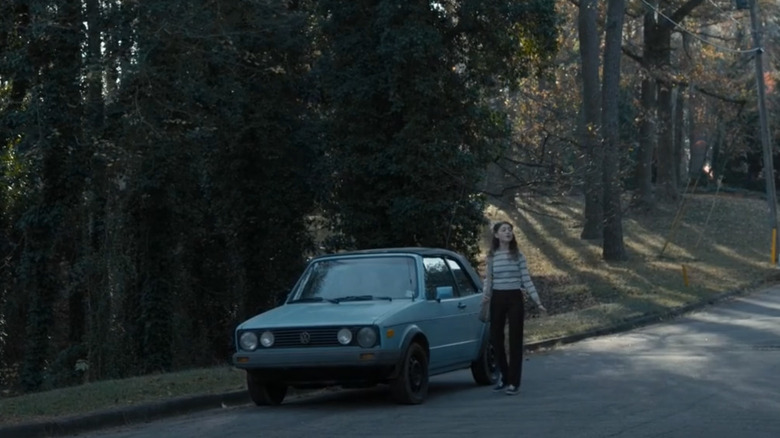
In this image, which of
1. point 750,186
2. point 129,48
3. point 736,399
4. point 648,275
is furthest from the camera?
point 750,186

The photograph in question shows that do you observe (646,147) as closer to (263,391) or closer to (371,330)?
(263,391)

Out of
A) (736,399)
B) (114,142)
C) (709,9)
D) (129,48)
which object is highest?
(709,9)

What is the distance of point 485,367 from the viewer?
48.6 feet

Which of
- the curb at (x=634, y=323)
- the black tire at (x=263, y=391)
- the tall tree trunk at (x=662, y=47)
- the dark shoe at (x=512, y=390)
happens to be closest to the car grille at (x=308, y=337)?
the black tire at (x=263, y=391)

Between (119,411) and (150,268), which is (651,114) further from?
(119,411)

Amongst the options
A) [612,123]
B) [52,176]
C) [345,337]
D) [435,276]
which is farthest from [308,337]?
[612,123]

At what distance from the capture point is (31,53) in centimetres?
2262

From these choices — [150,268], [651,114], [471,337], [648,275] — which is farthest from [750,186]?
[471,337]

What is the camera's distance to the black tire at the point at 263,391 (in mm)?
13016

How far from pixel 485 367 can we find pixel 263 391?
121 inches

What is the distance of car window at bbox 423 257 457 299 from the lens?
13781 millimetres

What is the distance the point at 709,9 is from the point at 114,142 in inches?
1132

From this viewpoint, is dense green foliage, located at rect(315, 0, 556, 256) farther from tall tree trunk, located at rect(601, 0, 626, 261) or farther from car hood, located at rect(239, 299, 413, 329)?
car hood, located at rect(239, 299, 413, 329)

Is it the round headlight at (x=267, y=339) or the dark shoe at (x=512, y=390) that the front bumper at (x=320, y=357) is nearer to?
the round headlight at (x=267, y=339)
